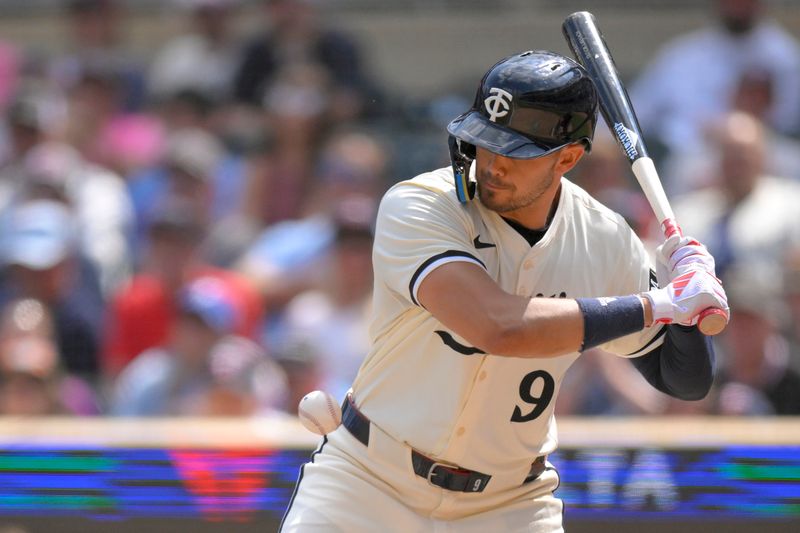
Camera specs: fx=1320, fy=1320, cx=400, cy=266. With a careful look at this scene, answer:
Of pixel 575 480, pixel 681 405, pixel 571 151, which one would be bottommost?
pixel 681 405

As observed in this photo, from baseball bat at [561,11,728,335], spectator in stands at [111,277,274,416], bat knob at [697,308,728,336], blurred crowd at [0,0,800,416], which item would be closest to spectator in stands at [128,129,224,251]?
blurred crowd at [0,0,800,416]

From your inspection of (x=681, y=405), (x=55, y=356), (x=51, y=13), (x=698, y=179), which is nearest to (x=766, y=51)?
(x=698, y=179)

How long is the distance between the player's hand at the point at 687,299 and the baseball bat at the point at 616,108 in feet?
0.85

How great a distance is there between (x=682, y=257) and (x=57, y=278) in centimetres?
402

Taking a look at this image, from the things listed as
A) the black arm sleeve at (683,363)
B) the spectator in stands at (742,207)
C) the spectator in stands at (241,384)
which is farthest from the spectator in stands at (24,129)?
A: the black arm sleeve at (683,363)

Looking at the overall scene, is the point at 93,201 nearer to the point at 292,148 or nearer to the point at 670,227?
the point at 292,148

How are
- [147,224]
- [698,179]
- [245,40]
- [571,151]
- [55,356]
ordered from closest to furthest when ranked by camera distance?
1. [571,151]
2. [55,356]
3. [698,179]
4. [147,224]
5. [245,40]

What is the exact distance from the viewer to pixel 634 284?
3.20 metres

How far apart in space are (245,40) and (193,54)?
0.34 metres

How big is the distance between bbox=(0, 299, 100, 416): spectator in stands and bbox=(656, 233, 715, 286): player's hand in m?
3.15

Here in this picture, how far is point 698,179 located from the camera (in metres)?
6.43

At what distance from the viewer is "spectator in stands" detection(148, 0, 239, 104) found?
8.05 meters

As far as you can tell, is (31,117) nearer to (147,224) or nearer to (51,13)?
(147,224)

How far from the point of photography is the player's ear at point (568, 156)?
3.00 metres
